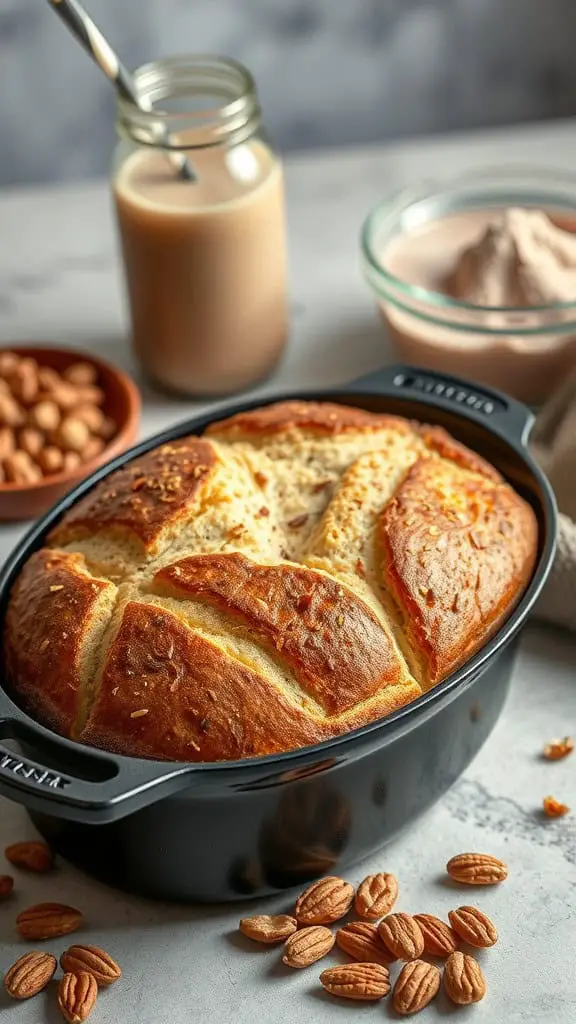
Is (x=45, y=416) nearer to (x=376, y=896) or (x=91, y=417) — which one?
(x=91, y=417)

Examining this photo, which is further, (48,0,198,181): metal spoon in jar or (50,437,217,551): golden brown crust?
(48,0,198,181): metal spoon in jar

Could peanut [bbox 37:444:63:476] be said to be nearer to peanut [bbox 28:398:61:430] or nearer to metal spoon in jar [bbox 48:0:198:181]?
peanut [bbox 28:398:61:430]

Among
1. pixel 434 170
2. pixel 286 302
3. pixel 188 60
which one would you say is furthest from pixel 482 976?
pixel 434 170

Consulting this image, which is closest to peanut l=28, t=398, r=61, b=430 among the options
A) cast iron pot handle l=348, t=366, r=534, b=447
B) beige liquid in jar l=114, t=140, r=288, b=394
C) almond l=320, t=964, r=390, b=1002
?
beige liquid in jar l=114, t=140, r=288, b=394

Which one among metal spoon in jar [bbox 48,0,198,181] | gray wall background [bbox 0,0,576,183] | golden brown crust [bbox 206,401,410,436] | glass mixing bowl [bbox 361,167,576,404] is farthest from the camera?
gray wall background [bbox 0,0,576,183]

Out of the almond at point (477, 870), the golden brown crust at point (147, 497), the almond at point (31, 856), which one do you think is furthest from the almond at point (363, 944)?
the golden brown crust at point (147, 497)

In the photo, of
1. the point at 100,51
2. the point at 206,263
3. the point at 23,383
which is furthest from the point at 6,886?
the point at 100,51
